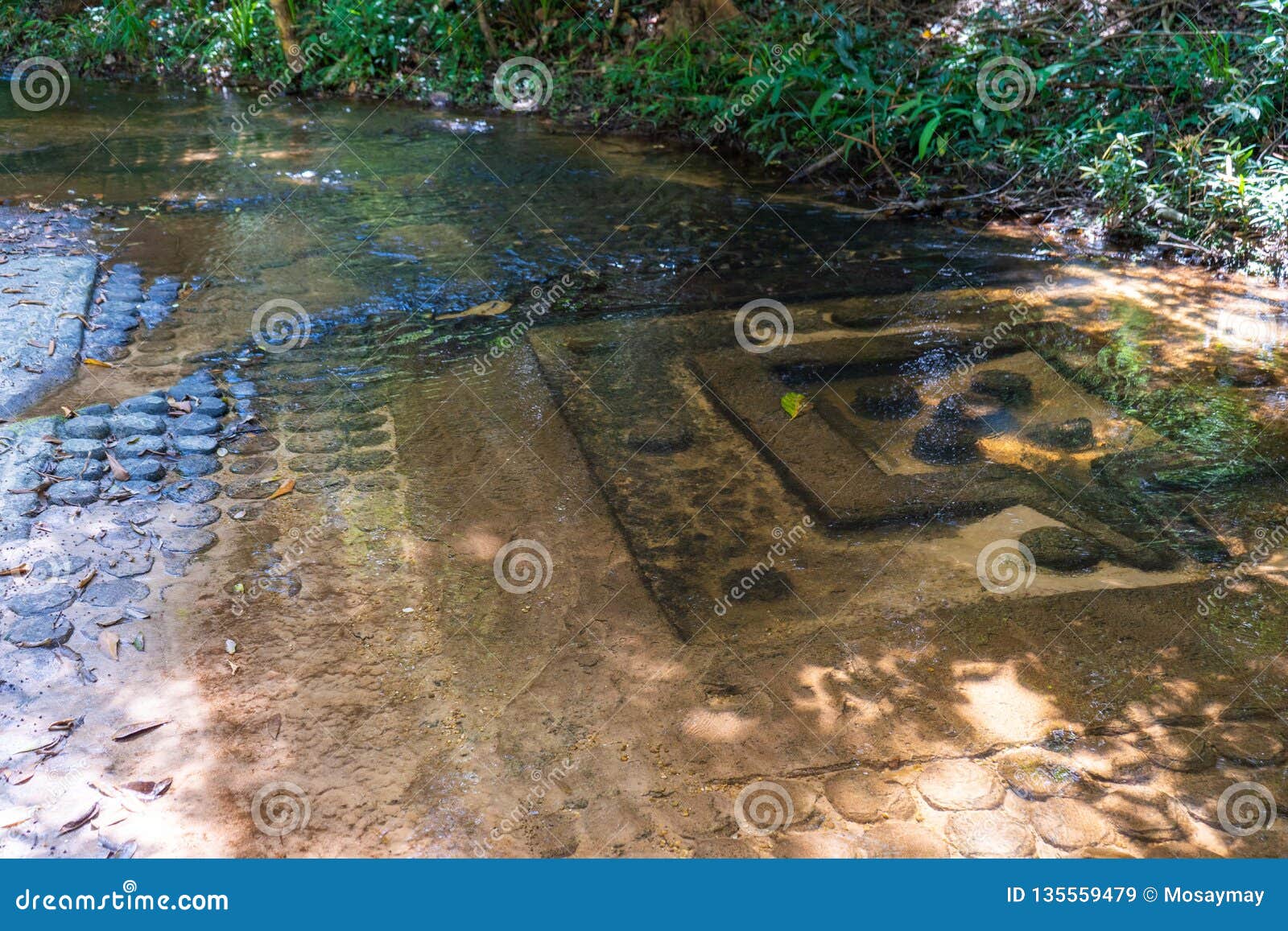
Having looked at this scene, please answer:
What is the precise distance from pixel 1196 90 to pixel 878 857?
6591mm

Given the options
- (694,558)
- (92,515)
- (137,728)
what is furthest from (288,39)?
(137,728)

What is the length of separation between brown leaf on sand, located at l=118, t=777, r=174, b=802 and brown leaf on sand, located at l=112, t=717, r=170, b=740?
170 mm

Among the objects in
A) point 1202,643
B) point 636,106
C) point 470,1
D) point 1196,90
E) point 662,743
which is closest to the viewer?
point 662,743

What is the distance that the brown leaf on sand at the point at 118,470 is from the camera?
3.44m

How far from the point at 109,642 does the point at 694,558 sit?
1.79m

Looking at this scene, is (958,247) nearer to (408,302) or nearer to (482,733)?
(408,302)

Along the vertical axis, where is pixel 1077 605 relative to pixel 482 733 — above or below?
above

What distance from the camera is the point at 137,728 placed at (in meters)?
2.44

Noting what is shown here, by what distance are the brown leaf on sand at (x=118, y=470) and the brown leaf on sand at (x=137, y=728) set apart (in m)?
1.30

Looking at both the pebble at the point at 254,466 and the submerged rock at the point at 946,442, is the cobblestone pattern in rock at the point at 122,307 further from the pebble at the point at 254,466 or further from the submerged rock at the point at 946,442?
the submerged rock at the point at 946,442

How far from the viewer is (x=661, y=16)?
32.8ft

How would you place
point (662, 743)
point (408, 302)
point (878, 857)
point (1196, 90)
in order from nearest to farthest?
point (878, 857) < point (662, 743) < point (408, 302) < point (1196, 90)

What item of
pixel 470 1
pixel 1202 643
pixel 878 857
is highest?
pixel 470 1

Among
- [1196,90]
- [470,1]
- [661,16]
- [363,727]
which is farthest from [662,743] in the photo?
[470,1]
